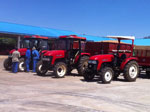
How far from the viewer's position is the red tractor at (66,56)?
1270cm

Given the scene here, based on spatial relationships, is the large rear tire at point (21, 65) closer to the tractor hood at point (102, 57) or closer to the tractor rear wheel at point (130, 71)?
the tractor hood at point (102, 57)

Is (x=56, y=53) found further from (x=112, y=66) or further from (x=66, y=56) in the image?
(x=112, y=66)

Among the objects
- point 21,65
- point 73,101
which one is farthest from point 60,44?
point 73,101

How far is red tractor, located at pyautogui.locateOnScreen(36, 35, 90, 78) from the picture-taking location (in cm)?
1270

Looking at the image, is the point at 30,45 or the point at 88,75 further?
the point at 30,45

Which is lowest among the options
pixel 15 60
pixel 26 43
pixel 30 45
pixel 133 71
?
pixel 133 71

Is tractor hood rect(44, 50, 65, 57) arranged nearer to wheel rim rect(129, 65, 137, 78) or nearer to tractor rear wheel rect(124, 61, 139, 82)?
tractor rear wheel rect(124, 61, 139, 82)

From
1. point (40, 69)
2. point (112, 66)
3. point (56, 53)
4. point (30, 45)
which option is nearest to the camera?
point (112, 66)

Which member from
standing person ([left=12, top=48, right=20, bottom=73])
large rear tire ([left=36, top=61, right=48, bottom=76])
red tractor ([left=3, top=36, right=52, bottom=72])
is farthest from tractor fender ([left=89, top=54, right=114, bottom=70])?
red tractor ([left=3, top=36, right=52, bottom=72])

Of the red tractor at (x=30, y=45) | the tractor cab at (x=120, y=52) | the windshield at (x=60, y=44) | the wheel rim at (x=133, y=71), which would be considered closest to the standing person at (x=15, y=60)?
the red tractor at (x=30, y=45)

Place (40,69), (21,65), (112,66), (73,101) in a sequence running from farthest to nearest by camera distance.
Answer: (21,65)
(40,69)
(112,66)
(73,101)

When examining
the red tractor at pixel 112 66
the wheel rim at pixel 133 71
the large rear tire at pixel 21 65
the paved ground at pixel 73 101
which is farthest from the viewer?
the large rear tire at pixel 21 65

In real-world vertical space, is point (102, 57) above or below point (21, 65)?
above

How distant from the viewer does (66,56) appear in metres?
13.1
